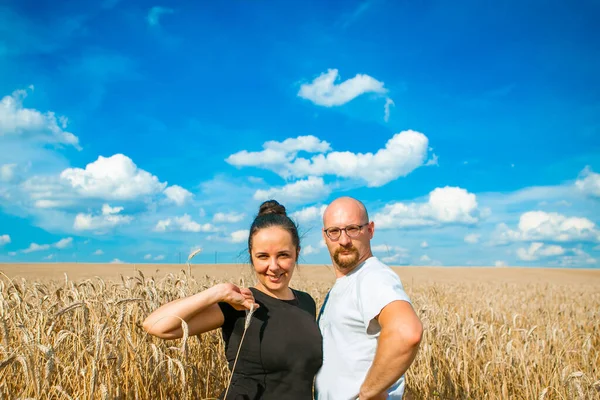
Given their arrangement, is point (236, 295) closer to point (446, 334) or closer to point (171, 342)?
point (171, 342)

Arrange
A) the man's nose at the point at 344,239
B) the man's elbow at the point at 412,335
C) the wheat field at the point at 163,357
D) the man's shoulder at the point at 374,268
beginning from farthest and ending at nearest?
the wheat field at the point at 163,357
the man's nose at the point at 344,239
the man's shoulder at the point at 374,268
the man's elbow at the point at 412,335

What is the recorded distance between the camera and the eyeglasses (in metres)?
2.91

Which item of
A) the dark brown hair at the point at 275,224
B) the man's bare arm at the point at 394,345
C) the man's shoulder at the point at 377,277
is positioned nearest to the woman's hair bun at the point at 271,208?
the dark brown hair at the point at 275,224

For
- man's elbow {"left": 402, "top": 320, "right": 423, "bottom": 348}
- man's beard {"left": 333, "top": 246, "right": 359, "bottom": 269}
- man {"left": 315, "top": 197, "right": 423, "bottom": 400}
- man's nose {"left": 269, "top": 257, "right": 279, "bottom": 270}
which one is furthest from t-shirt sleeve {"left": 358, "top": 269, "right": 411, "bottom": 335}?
man's nose {"left": 269, "top": 257, "right": 279, "bottom": 270}

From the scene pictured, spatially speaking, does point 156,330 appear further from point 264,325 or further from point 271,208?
point 271,208

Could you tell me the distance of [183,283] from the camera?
5.04 m

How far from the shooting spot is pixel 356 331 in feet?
8.63

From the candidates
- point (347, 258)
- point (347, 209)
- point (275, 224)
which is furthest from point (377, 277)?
point (275, 224)

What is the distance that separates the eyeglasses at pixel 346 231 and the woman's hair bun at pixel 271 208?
0.61 meters

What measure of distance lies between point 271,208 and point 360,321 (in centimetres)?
124

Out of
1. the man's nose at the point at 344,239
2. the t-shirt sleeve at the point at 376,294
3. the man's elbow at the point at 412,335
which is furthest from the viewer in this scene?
the man's nose at the point at 344,239

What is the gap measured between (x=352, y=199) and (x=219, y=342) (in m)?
2.51

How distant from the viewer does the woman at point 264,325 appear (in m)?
2.64

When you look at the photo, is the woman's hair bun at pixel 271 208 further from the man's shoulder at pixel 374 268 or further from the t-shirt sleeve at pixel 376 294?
the t-shirt sleeve at pixel 376 294
